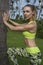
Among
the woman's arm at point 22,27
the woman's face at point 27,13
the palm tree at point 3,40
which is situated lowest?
the palm tree at point 3,40

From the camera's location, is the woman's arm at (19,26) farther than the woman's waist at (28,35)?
No

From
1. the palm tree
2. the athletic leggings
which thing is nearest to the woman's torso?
the athletic leggings

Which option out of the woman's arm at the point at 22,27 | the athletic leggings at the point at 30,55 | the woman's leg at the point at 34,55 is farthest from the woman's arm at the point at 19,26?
the athletic leggings at the point at 30,55

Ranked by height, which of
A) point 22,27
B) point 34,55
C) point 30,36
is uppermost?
point 22,27

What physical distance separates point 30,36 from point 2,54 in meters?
1.55

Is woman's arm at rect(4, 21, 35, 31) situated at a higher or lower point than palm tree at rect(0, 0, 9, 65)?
higher

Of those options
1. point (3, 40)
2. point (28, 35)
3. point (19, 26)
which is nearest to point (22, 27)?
point (19, 26)

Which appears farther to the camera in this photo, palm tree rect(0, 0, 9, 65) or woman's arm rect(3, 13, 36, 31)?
palm tree rect(0, 0, 9, 65)

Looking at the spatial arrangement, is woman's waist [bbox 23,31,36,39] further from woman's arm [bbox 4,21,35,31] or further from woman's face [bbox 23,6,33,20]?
woman's face [bbox 23,6,33,20]

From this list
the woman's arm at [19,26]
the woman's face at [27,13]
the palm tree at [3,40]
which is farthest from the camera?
the palm tree at [3,40]

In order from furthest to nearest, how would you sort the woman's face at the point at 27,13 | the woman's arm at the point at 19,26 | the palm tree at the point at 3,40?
1. the palm tree at the point at 3,40
2. the woman's face at the point at 27,13
3. the woman's arm at the point at 19,26

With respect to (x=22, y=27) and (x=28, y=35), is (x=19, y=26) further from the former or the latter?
(x=28, y=35)

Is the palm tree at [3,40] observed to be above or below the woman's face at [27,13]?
below

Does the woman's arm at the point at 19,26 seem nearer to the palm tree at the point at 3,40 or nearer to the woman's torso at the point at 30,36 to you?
the woman's torso at the point at 30,36
